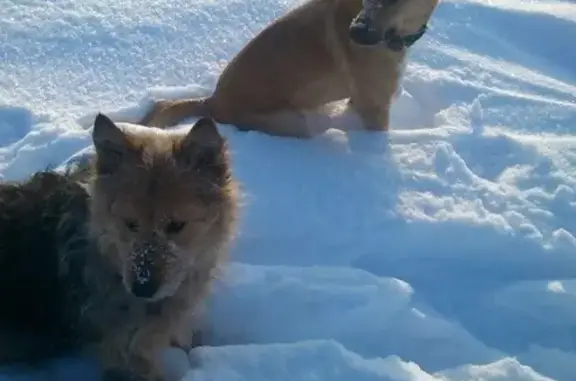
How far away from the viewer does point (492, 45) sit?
6742mm

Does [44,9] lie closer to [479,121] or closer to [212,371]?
[479,121]

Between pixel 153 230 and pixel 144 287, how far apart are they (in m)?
0.23

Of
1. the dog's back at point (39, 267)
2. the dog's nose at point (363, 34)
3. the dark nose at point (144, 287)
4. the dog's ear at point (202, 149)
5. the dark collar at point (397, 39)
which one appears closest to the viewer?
the dark nose at point (144, 287)

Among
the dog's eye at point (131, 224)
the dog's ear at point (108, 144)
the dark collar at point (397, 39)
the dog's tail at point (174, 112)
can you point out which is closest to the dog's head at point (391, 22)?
the dark collar at point (397, 39)

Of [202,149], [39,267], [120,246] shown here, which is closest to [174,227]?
[120,246]

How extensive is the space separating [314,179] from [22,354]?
77.9 inches

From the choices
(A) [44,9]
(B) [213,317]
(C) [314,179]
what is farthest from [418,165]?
(A) [44,9]

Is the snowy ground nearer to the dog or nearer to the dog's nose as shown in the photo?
Answer: the dog

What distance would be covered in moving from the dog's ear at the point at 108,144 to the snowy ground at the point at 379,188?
3.17 ft

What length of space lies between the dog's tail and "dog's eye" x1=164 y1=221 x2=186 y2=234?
196cm

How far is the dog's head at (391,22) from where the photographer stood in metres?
5.01

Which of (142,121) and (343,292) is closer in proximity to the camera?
(343,292)

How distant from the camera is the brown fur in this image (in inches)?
123

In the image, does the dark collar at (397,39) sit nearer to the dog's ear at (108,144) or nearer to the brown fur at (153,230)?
the brown fur at (153,230)
